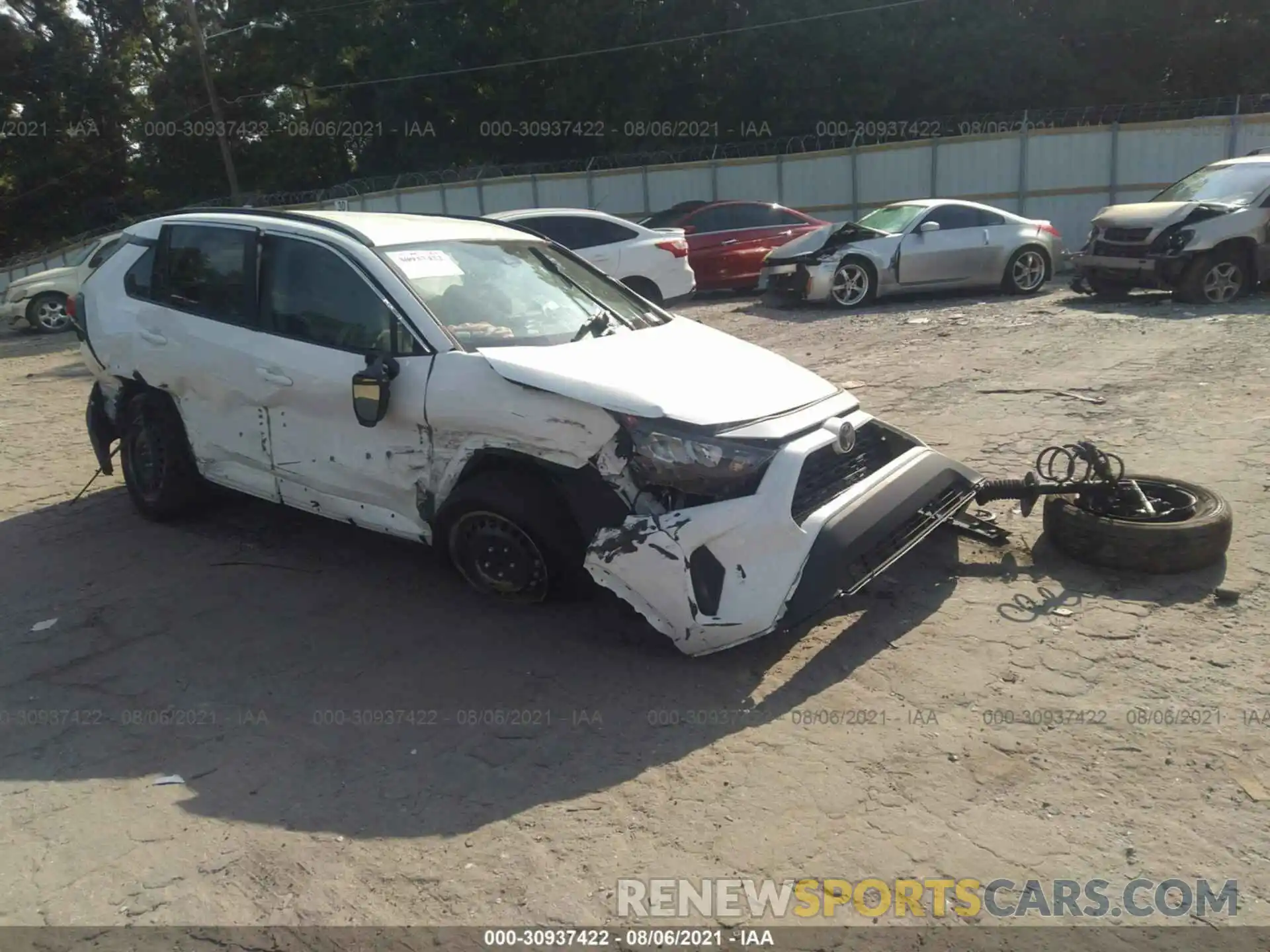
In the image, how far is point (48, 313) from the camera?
59.3 ft

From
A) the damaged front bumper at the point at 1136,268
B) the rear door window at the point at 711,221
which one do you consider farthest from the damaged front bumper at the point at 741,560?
the rear door window at the point at 711,221

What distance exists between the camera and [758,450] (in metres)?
3.99

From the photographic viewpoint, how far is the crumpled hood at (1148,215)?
11719 mm

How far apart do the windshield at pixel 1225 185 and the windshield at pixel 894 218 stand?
115 inches

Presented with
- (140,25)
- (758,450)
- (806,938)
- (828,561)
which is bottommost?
(806,938)

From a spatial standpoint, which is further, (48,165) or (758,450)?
(48,165)

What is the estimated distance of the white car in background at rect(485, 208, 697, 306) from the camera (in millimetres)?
12609

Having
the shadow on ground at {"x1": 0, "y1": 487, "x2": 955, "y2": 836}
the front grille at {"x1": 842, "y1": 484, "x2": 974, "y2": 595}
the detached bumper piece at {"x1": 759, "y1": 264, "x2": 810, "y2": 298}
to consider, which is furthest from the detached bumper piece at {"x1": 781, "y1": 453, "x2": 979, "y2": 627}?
the detached bumper piece at {"x1": 759, "y1": 264, "x2": 810, "y2": 298}

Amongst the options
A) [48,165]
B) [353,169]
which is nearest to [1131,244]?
[353,169]

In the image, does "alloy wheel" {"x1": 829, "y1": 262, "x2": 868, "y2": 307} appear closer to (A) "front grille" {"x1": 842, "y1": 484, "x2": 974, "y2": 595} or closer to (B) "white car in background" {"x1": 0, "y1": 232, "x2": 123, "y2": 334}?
(A) "front grille" {"x1": 842, "y1": 484, "x2": 974, "y2": 595}

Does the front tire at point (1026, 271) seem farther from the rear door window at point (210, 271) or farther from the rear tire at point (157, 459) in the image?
the rear tire at point (157, 459)

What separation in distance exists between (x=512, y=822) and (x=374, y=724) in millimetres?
896

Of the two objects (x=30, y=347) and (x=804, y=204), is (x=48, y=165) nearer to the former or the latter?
(x=30, y=347)

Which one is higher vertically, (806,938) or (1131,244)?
(1131,244)
